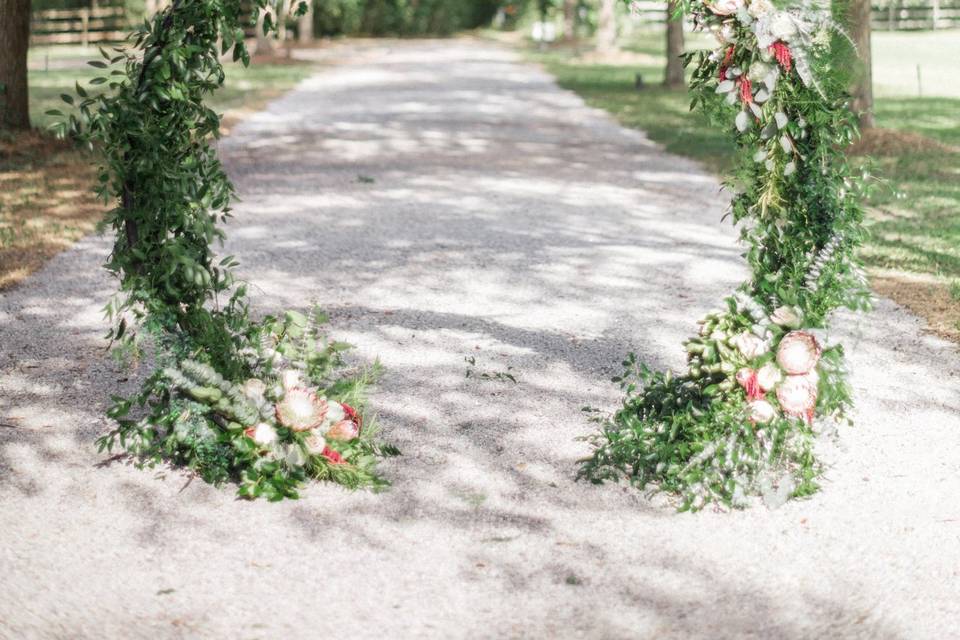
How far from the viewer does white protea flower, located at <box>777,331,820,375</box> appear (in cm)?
445

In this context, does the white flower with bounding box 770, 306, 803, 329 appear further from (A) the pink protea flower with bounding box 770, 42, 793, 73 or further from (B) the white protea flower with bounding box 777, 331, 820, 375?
(A) the pink protea flower with bounding box 770, 42, 793, 73

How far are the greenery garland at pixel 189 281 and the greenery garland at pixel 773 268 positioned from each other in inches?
51.4

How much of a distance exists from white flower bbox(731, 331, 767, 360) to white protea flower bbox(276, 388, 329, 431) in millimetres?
1785

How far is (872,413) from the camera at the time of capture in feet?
18.4

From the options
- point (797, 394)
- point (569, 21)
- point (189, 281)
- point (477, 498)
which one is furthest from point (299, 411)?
point (569, 21)

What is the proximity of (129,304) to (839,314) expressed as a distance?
193 inches

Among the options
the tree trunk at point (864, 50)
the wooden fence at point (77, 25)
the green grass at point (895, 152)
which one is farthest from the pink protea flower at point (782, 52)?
the wooden fence at point (77, 25)

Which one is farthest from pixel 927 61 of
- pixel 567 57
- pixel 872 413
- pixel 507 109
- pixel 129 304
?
pixel 129 304

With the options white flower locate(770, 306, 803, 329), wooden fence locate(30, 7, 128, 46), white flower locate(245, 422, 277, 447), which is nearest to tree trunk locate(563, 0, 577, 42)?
wooden fence locate(30, 7, 128, 46)

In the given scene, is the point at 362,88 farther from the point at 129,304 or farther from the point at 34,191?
the point at 129,304

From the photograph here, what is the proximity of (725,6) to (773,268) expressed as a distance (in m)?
1.11

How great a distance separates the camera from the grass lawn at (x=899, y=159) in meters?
8.24

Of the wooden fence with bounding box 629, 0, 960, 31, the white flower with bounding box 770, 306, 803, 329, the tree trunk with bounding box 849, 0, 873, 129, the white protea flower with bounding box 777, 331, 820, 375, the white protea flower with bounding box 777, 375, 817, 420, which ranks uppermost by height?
the wooden fence with bounding box 629, 0, 960, 31

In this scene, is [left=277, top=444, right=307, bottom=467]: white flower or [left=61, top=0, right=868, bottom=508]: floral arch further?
[left=277, top=444, right=307, bottom=467]: white flower
